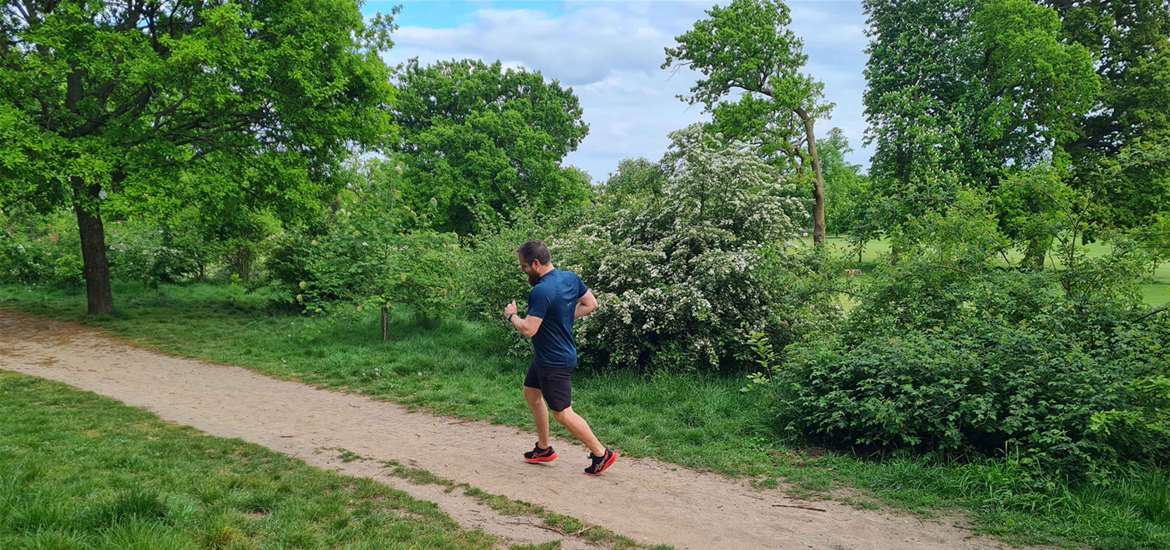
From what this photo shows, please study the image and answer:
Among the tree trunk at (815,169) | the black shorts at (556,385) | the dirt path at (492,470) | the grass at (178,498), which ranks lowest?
the dirt path at (492,470)

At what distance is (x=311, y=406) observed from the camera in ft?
26.2

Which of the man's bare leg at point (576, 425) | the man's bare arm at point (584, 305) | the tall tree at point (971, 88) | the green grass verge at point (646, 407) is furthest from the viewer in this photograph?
the tall tree at point (971, 88)

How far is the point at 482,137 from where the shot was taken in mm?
35656

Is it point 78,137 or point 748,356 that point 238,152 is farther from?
point 748,356

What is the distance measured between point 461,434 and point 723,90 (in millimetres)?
23728

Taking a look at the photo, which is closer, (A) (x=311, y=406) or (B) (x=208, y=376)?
(A) (x=311, y=406)

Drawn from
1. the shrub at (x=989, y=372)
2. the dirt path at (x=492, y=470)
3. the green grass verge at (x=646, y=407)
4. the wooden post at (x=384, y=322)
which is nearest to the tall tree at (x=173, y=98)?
the green grass verge at (x=646, y=407)

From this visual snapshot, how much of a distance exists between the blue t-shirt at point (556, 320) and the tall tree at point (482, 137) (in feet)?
93.0

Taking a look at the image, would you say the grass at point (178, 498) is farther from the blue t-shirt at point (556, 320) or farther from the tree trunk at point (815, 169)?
the tree trunk at point (815, 169)

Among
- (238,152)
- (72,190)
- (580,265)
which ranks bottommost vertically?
(580,265)

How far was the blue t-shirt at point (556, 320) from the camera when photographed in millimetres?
5277

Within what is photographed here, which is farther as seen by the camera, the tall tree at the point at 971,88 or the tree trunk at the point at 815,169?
the tree trunk at the point at 815,169

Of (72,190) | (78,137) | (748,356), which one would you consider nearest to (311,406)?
(748,356)

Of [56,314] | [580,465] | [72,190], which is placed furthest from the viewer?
[56,314]
